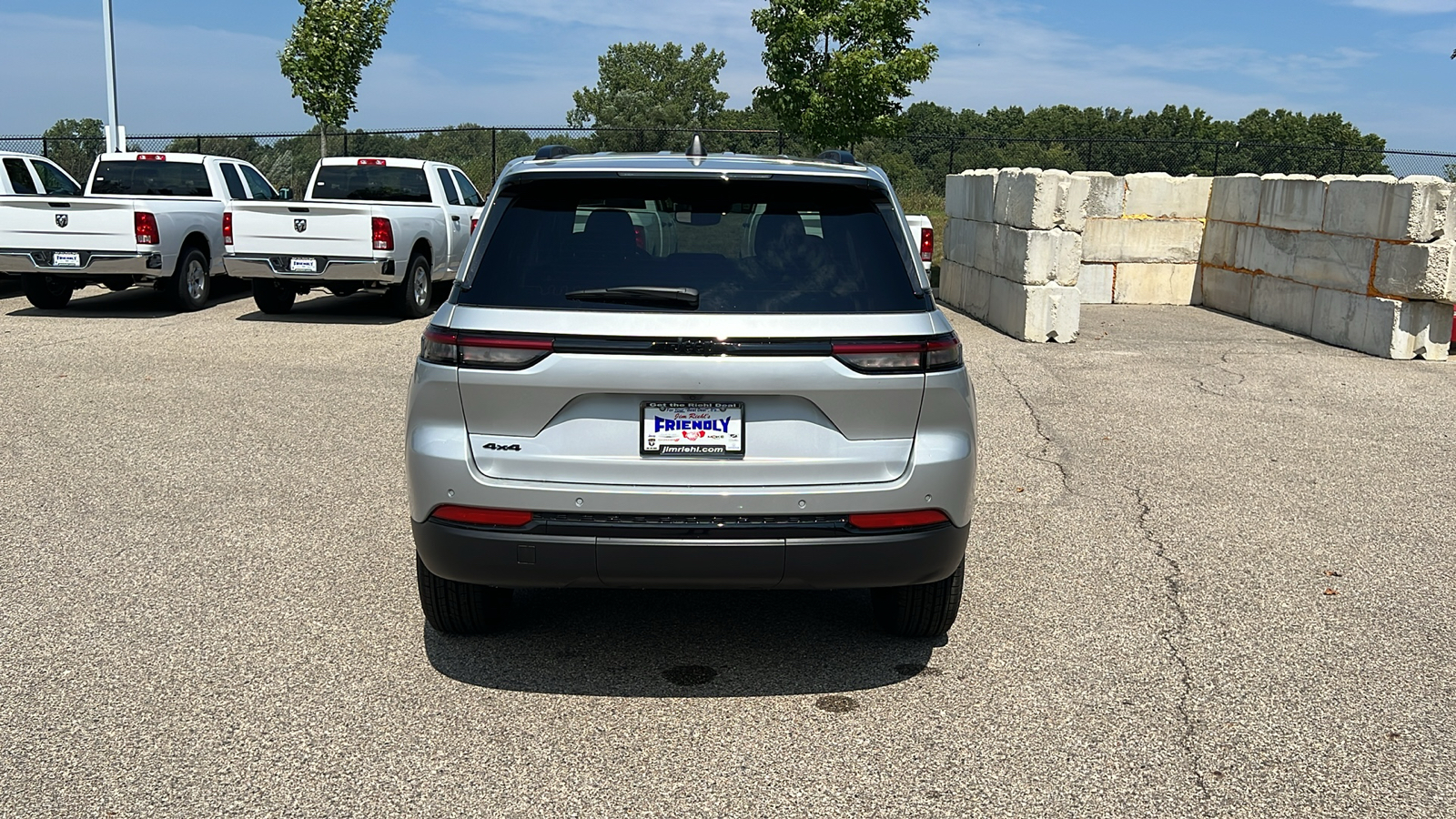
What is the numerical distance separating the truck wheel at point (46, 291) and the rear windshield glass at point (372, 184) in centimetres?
330

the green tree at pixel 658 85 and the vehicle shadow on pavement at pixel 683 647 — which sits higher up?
the green tree at pixel 658 85

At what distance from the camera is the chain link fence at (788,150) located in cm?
3017

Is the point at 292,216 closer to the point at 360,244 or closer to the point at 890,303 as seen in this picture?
the point at 360,244

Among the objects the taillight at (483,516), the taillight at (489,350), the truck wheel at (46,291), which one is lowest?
the truck wheel at (46,291)

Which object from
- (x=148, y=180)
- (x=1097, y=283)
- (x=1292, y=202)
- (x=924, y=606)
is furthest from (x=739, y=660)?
(x=1097, y=283)

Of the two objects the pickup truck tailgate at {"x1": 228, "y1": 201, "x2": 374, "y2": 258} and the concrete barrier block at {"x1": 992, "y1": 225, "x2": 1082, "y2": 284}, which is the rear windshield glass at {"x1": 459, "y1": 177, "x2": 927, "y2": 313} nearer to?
the concrete barrier block at {"x1": 992, "y1": 225, "x2": 1082, "y2": 284}

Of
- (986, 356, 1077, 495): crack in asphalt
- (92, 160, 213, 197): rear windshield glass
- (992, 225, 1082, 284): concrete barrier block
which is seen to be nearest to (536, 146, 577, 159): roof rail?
(986, 356, 1077, 495): crack in asphalt

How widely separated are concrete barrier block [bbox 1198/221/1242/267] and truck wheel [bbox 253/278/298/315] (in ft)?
40.1

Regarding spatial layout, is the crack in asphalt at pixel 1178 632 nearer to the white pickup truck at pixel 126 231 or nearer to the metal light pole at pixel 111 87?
the white pickup truck at pixel 126 231

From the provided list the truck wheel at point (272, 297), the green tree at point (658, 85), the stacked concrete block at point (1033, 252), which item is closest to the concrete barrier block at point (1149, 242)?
the stacked concrete block at point (1033, 252)

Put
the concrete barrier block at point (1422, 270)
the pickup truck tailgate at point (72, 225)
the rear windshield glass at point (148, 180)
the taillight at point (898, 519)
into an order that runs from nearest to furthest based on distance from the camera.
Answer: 1. the taillight at point (898, 519)
2. the concrete barrier block at point (1422, 270)
3. the pickup truck tailgate at point (72, 225)
4. the rear windshield glass at point (148, 180)

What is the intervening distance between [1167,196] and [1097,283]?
1531mm

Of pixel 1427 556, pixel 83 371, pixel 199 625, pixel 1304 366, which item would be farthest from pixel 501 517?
pixel 1304 366

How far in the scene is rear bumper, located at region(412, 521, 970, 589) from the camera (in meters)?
3.76
